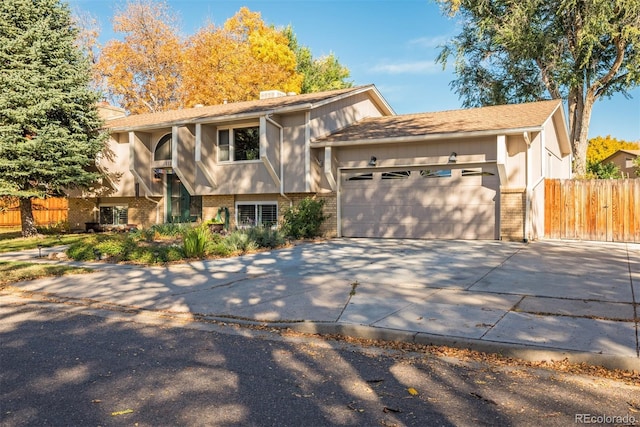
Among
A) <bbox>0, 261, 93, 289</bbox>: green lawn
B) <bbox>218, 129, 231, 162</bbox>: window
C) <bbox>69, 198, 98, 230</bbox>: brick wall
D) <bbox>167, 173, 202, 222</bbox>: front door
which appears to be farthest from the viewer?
<bbox>69, 198, 98, 230</bbox>: brick wall

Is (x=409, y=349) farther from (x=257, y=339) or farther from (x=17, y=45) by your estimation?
(x=17, y=45)

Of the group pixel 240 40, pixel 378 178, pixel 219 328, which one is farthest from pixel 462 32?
pixel 219 328

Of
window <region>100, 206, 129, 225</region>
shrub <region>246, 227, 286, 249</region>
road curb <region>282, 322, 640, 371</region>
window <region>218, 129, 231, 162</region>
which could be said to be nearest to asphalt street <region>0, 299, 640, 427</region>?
road curb <region>282, 322, 640, 371</region>

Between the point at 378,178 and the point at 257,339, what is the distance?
463 inches

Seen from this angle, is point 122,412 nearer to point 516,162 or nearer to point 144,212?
point 516,162

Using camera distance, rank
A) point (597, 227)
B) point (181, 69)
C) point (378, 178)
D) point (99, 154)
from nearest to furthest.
A: point (597, 227)
point (378, 178)
point (99, 154)
point (181, 69)

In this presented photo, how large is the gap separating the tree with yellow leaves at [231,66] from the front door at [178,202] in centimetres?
1241

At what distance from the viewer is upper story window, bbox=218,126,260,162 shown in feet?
59.4

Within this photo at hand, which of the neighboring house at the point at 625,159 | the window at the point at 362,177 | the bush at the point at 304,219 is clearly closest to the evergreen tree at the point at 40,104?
the bush at the point at 304,219

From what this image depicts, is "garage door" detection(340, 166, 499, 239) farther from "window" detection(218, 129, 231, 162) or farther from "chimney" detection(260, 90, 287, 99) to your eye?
"chimney" detection(260, 90, 287, 99)

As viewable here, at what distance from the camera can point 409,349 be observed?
4801 millimetres

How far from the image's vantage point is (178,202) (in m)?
20.7

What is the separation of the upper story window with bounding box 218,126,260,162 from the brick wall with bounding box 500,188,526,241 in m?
9.08

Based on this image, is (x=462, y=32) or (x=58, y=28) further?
(x=462, y=32)
